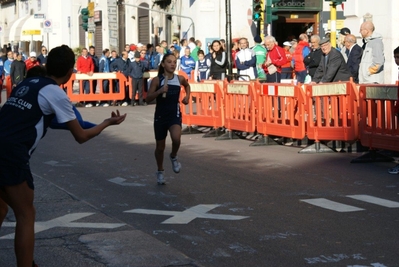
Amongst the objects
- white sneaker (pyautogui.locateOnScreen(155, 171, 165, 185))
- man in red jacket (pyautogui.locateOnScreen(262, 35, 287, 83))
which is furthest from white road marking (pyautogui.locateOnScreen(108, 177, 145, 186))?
man in red jacket (pyautogui.locateOnScreen(262, 35, 287, 83))

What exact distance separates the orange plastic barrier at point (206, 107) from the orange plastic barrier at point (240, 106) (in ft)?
0.76

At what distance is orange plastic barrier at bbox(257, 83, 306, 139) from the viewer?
15539 millimetres

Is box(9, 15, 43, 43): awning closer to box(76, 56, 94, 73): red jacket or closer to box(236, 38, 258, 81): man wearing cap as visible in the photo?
box(76, 56, 94, 73): red jacket

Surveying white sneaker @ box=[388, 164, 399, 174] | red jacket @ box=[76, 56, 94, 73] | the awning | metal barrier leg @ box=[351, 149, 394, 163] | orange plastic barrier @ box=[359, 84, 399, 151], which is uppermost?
the awning

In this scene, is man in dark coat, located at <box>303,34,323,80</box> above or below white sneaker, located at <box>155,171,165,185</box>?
above

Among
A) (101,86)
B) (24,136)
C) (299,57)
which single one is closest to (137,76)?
(101,86)

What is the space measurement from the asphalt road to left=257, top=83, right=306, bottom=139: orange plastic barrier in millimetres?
415

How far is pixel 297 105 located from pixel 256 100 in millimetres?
1386

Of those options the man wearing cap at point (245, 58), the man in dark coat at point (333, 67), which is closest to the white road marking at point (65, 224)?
the man in dark coat at point (333, 67)

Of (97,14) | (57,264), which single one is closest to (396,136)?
(57,264)

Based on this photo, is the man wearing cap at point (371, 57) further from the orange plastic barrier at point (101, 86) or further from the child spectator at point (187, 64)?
the orange plastic barrier at point (101, 86)

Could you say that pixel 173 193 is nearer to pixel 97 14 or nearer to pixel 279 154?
pixel 279 154

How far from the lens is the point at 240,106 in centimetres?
1756

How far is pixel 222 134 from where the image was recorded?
18.4 m
